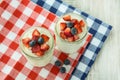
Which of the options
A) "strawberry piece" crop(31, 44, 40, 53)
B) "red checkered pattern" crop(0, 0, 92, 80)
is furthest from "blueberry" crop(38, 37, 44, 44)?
"red checkered pattern" crop(0, 0, 92, 80)

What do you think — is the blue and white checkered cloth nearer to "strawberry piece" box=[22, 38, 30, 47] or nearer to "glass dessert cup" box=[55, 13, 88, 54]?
"glass dessert cup" box=[55, 13, 88, 54]

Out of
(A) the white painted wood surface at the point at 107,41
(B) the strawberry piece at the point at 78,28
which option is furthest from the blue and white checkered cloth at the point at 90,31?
(B) the strawberry piece at the point at 78,28

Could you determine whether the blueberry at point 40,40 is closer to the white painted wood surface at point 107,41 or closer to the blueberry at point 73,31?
the blueberry at point 73,31

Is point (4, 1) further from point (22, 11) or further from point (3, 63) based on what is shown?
point (3, 63)

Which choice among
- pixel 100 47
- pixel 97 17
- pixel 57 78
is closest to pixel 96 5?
pixel 97 17

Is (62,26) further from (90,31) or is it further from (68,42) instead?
(90,31)
